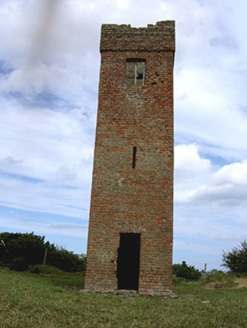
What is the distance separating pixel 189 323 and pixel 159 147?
5999 mm

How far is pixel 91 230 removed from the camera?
10336 millimetres

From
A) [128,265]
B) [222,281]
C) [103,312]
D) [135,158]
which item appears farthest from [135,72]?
[222,281]

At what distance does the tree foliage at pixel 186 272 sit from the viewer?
70.2 ft

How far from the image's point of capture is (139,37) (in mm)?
11977

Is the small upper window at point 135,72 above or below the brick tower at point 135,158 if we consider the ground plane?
above

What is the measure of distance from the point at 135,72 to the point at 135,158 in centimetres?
337

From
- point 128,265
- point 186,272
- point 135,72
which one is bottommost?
point 186,272

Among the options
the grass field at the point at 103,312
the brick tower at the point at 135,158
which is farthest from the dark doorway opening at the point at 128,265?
the grass field at the point at 103,312

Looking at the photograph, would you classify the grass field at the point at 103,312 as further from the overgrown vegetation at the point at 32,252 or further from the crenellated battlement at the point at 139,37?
the overgrown vegetation at the point at 32,252

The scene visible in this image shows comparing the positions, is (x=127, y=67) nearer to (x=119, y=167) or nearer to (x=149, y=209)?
(x=119, y=167)

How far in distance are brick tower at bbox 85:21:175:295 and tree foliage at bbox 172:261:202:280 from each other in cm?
1069

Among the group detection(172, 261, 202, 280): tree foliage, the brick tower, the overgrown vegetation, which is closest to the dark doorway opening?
the brick tower

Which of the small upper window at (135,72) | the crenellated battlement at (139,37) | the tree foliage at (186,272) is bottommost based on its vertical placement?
the tree foliage at (186,272)

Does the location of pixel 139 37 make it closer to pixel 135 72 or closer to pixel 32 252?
pixel 135 72
